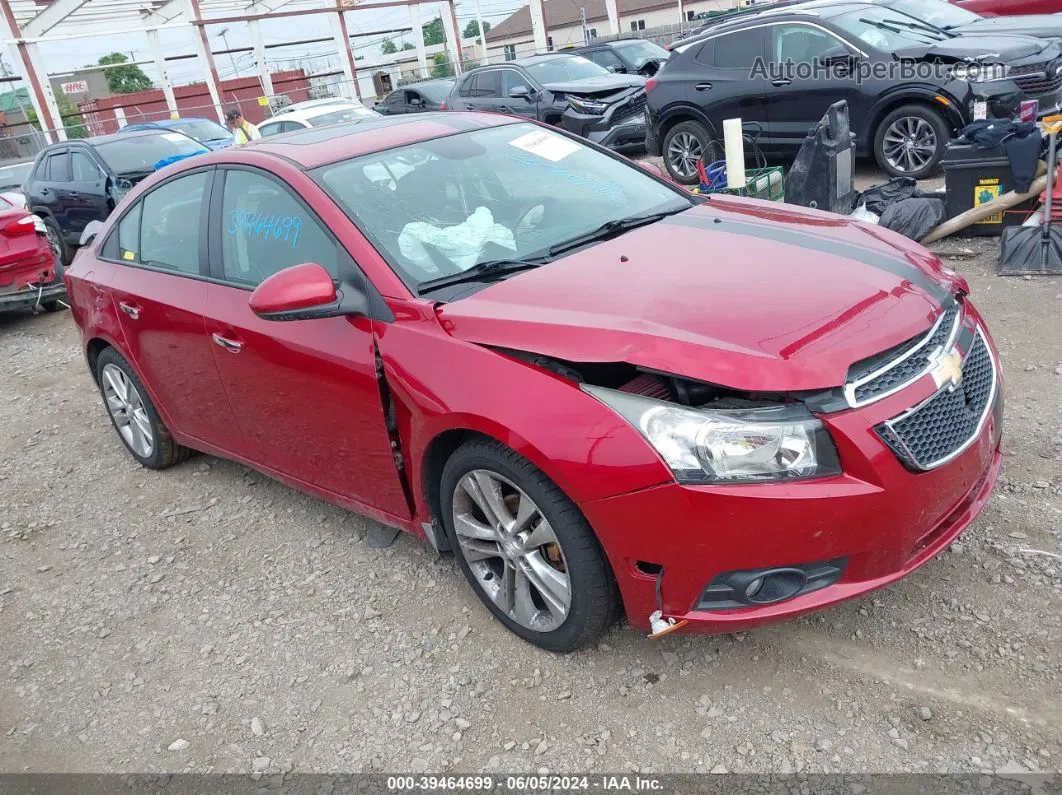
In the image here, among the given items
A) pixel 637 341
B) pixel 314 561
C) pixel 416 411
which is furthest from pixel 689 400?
pixel 314 561

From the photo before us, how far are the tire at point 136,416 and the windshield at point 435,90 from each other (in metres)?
13.5

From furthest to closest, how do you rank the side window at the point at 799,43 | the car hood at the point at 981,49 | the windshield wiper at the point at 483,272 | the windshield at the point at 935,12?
the windshield at the point at 935,12 < the side window at the point at 799,43 < the car hood at the point at 981,49 < the windshield wiper at the point at 483,272

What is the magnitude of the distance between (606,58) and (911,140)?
32.7 ft

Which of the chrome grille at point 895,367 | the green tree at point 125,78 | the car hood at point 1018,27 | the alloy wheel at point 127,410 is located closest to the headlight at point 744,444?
the chrome grille at point 895,367

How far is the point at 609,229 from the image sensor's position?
3.37 m

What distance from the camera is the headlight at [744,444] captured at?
229 cm

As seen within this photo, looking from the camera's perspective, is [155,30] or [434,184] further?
[155,30]

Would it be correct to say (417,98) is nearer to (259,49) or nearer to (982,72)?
(982,72)

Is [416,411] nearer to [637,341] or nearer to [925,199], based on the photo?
[637,341]

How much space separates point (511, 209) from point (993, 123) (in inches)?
195

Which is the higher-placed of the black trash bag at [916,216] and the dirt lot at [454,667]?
the black trash bag at [916,216]

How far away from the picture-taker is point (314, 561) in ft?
12.4

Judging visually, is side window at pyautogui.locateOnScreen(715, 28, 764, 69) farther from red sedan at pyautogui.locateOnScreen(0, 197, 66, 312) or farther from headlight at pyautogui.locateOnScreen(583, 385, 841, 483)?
headlight at pyautogui.locateOnScreen(583, 385, 841, 483)

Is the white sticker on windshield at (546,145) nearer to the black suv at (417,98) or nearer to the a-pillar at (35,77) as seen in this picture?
the black suv at (417,98)
